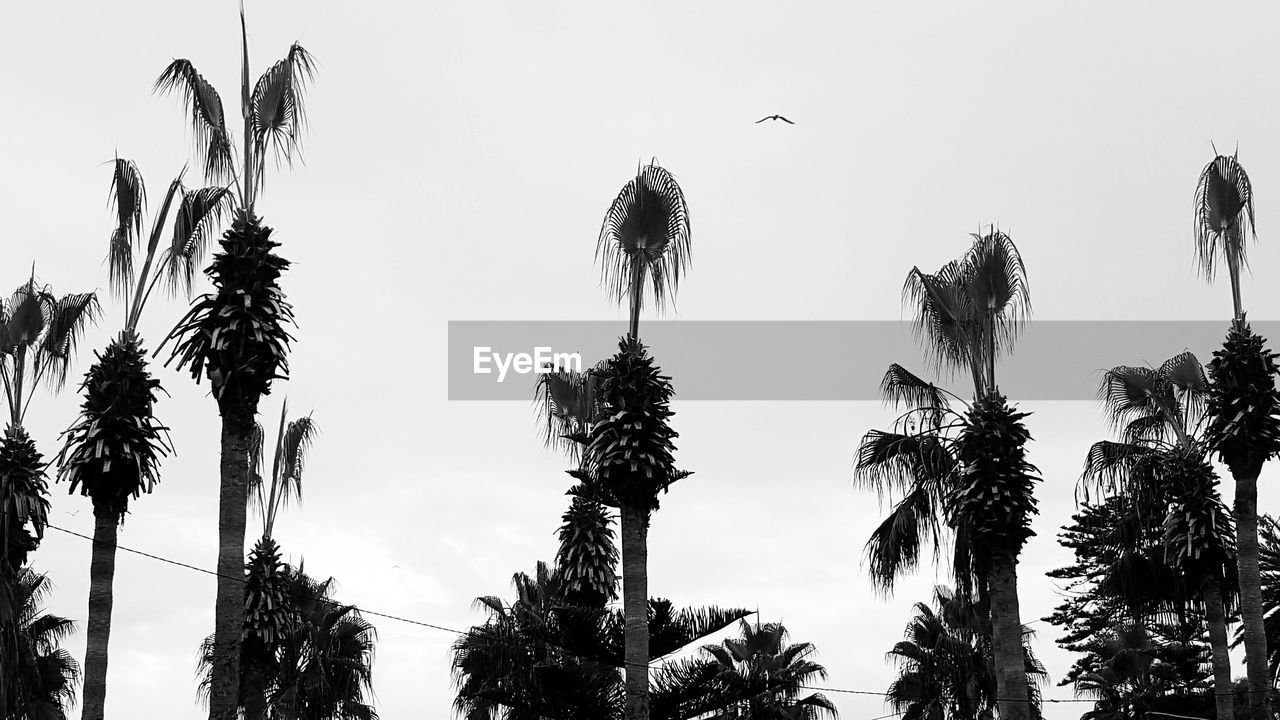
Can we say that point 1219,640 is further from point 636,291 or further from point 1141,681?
point 1141,681

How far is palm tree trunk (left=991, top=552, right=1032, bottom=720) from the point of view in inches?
973

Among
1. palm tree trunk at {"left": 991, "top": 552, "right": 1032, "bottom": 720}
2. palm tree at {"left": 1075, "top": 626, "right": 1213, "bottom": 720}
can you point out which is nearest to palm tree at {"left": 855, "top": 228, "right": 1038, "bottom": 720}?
palm tree trunk at {"left": 991, "top": 552, "right": 1032, "bottom": 720}

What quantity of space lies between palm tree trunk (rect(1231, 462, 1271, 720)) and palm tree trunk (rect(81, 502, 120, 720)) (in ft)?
69.1

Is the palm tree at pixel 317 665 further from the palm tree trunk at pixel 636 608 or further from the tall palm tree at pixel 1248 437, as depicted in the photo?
the tall palm tree at pixel 1248 437

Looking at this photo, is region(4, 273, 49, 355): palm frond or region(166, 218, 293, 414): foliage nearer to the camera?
region(166, 218, 293, 414): foliage

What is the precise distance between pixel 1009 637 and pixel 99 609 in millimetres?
→ 16165

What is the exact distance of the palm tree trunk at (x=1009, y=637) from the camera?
81.0 ft

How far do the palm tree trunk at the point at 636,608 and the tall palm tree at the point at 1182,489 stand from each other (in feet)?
34.3

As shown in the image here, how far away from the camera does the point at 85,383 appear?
26.6 meters

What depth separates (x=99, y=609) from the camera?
25.7 m

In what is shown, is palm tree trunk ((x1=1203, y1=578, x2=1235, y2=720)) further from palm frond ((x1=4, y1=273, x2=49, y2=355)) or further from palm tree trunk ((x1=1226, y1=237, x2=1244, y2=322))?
palm frond ((x1=4, y1=273, x2=49, y2=355))

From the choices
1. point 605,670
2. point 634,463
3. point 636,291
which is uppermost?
point 636,291

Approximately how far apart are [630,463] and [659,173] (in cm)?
612

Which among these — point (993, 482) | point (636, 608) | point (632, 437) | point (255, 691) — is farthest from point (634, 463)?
point (255, 691)
